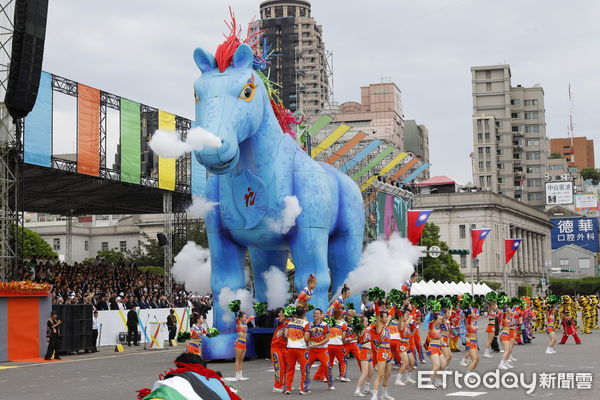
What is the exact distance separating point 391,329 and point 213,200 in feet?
16.8

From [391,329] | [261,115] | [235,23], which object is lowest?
[391,329]

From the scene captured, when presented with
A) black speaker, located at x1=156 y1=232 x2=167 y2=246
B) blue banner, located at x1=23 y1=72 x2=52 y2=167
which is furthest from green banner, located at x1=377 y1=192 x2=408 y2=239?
blue banner, located at x1=23 y1=72 x2=52 y2=167

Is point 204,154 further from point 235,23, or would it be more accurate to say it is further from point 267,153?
point 235,23

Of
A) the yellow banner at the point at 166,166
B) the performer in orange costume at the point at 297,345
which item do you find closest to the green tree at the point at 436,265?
the yellow banner at the point at 166,166

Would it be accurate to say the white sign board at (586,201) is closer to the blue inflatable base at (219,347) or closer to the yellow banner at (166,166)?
the yellow banner at (166,166)

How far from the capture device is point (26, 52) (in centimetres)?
2278

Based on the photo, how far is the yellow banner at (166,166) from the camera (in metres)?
35.3

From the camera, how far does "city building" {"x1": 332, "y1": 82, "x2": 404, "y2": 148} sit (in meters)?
125

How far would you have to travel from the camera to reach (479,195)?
91.8 meters

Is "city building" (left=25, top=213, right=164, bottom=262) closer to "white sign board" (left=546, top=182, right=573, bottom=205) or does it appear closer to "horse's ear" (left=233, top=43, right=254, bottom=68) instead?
"white sign board" (left=546, top=182, right=573, bottom=205)

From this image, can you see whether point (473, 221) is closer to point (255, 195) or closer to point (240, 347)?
point (255, 195)

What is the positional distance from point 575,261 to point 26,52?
102612 millimetres

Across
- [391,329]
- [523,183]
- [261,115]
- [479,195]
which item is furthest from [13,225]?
[523,183]

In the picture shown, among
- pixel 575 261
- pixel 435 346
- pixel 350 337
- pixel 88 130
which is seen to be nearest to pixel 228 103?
pixel 350 337
